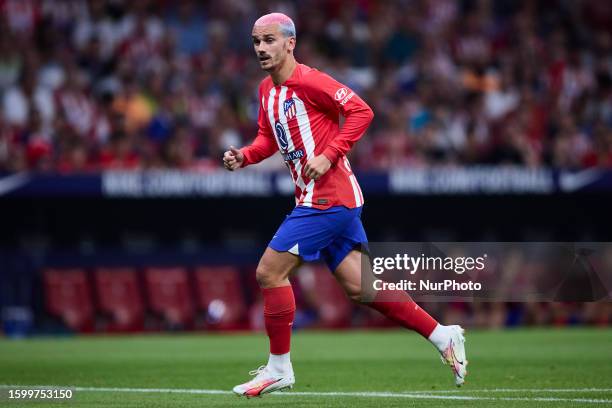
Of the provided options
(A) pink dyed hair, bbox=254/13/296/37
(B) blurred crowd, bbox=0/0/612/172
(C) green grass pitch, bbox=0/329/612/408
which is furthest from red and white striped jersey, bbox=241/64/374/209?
(B) blurred crowd, bbox=0/0/612/172

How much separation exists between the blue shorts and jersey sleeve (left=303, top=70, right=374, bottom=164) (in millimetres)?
378

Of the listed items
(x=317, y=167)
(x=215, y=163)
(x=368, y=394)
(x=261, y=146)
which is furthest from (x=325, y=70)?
(x=317, y=167)

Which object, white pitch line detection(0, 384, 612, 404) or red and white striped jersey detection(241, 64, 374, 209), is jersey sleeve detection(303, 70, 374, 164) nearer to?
red and white striped jersey detection(241, 64, 374, 209)

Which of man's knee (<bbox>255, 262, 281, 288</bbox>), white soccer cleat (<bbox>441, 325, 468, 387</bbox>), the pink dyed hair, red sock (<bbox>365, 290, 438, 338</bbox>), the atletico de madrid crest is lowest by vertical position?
white soccer cleat (<bbox>441, 325, 468, 387</bbox>)

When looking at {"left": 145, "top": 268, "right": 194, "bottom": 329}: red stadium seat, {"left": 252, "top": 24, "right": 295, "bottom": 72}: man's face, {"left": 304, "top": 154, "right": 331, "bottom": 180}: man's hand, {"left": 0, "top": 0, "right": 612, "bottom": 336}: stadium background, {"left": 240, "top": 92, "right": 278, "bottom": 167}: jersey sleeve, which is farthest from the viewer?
{"left": 145, "top": 268, "right": 194, "bottom": 329}: red stadium seat

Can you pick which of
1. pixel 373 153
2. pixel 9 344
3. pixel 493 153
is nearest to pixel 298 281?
pixel 373 153

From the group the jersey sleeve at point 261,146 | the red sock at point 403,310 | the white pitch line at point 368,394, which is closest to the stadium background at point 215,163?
the white pitch line at point 368,394

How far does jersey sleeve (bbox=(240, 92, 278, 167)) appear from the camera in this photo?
7992 mm

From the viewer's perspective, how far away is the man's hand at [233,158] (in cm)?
779

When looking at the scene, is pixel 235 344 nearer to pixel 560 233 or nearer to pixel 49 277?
pixel 49 277

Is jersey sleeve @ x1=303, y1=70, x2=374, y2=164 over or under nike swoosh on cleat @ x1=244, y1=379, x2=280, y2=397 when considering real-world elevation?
over

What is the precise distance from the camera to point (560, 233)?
19.3 m

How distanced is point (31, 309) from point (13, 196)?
1.82 metres

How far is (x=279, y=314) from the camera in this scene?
24.6 ft
